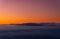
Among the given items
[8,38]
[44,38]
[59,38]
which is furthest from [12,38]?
[59,38]

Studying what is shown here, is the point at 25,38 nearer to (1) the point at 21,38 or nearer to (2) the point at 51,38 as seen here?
(1) the point at 21,38

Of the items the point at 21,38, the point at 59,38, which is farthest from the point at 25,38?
the point at 59,38

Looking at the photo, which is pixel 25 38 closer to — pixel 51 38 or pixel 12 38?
pixel 12 38

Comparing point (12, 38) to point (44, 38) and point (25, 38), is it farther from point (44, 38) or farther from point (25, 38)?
point (44, 38)

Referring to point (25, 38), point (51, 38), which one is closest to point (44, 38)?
point (51, 38)

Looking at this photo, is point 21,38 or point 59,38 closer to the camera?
point 59,38

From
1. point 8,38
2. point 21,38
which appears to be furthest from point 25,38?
point 8,38
